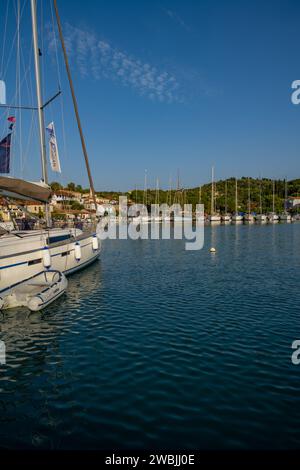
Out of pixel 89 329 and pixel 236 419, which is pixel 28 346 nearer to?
pixel 89 329

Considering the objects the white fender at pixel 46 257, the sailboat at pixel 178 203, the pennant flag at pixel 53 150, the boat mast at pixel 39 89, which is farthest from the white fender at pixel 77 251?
the sailboat at pixel 178 203

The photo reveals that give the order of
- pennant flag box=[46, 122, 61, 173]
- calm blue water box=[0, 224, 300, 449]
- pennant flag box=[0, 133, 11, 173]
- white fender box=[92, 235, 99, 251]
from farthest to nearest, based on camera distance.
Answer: white fender box=[92, 235, 99, 251]
pennant flag box=[46, 122, 61, 173]
pennant flag box=[0, 133, 11, 173]
calm blue water box=[0, 224, 300, 449]

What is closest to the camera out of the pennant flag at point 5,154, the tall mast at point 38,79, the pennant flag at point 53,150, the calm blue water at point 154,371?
the calm blue water at point 154,371

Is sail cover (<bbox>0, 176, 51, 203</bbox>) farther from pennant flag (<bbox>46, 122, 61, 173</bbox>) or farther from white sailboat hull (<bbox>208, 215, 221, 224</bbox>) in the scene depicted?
white sailboat hull (<bbox>208, 215, 221, 224</bbox>)

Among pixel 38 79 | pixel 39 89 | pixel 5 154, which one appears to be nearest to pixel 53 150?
pixel 39 89

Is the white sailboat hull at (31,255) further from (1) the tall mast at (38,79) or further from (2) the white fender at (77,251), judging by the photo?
(1) the tall mast at (38,79)

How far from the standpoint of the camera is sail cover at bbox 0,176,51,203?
61.3 feet

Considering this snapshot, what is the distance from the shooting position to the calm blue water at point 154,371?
7453mm

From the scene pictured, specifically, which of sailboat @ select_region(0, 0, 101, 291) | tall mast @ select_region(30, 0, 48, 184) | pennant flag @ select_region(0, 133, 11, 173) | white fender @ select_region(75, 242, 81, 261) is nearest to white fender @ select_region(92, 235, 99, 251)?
sailboat @ select_region(0, 0, 101, 291)

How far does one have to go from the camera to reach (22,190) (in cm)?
1967

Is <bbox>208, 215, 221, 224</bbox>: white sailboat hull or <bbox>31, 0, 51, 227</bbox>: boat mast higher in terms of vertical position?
<bbox>31, 0, 51, 227</bbox>: boat mast

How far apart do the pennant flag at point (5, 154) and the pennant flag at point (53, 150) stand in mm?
5205

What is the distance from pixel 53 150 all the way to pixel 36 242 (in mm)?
8100

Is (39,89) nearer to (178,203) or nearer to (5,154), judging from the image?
(5,154)
